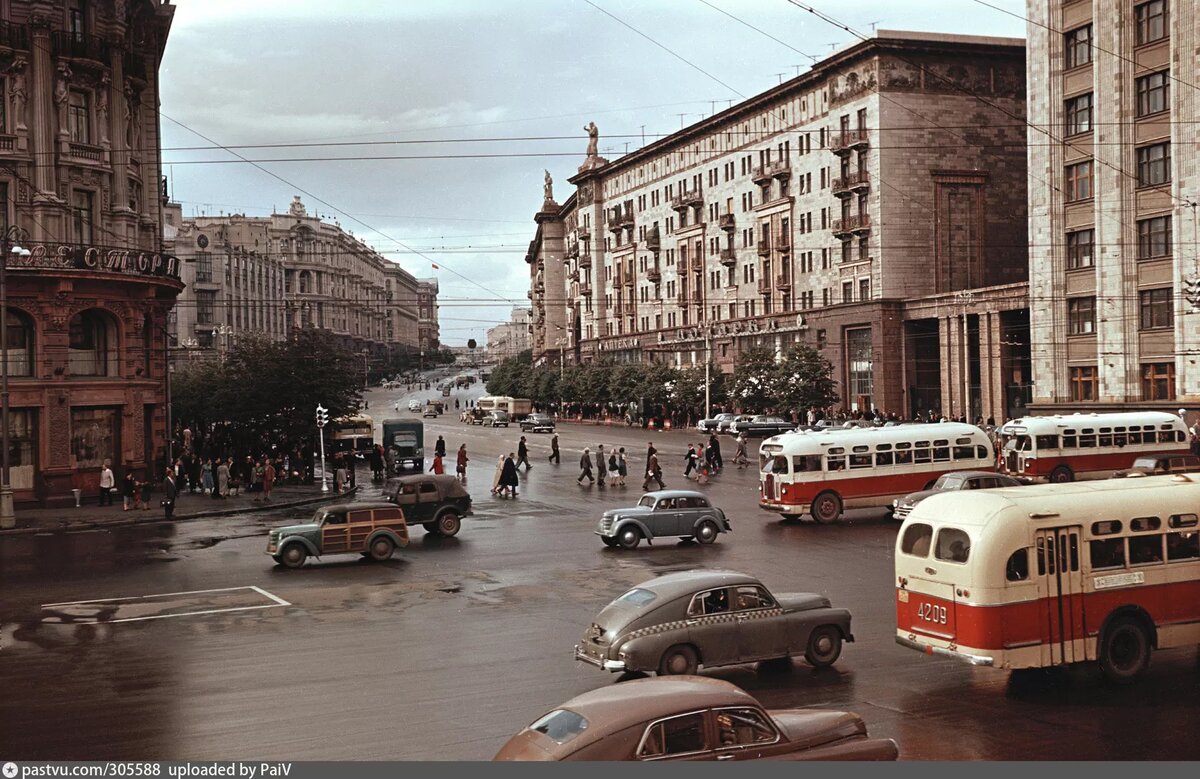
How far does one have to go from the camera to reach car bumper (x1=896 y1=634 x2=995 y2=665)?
13.6 meters

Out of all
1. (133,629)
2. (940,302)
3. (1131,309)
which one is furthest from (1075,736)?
(940,302)

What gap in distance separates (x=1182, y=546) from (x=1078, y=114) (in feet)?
148

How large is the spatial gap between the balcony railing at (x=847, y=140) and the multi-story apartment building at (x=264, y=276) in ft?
108

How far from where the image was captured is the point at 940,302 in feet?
228

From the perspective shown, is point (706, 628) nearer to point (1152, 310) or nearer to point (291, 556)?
point (291, 556)

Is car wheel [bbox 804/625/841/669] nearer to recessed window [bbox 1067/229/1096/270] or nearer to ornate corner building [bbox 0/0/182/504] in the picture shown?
ornate corner building [bbox 0/0/182/504]

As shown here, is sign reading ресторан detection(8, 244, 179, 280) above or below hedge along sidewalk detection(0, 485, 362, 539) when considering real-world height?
above

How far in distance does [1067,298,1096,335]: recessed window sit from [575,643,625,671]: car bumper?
153 ft

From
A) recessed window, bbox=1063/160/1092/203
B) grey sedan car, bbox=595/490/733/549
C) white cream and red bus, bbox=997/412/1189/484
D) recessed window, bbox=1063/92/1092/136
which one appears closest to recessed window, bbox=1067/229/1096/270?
recessed window, bbox=1063/160/1092/203

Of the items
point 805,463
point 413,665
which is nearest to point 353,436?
point 805,463

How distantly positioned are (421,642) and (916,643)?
289 inches

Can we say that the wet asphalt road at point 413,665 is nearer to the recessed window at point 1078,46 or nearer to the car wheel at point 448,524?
the car wheel at point 448,524

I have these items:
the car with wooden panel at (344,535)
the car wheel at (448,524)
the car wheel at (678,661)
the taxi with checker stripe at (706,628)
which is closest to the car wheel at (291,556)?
the car with wooden panel at (344,535)

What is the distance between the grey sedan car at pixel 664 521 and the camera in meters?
27.8
